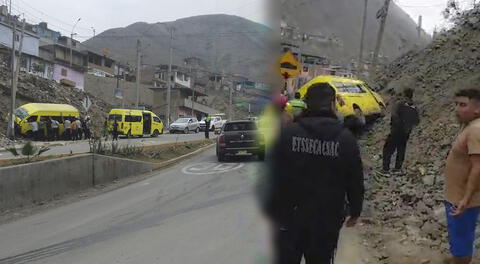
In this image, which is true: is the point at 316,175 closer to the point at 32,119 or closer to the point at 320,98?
the point at 320,98

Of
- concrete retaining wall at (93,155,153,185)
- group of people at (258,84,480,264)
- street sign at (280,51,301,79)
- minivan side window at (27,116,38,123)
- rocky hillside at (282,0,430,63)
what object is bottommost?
concrete retaining wall at (93,155,153,185)

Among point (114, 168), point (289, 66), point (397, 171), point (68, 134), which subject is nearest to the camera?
point (289, 66)

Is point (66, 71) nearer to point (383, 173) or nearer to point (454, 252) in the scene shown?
point (383, 173)

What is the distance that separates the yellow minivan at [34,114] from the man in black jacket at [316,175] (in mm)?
29492

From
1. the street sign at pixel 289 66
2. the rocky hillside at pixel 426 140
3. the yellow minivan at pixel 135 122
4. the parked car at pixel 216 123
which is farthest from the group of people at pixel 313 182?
the parked car at pixel 216 123

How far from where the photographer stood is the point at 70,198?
37.0 ft

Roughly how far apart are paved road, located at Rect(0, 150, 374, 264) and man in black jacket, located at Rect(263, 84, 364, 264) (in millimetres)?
855

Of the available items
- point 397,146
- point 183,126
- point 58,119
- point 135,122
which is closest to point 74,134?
point 58,119

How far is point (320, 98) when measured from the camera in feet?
9.57

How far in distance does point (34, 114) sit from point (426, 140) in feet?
83.4

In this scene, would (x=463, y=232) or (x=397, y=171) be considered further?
(x=397, y=171)

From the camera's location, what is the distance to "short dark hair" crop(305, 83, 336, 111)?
2.91m

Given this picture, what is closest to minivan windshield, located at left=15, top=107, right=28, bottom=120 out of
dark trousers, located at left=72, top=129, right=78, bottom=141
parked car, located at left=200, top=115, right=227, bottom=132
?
dark trousers, located at left=72, top=129, right=78, bottom=141

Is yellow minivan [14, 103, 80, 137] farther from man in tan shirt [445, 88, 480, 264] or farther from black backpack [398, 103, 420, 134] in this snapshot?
man in tan shirt [445, 88, 480, 264]
